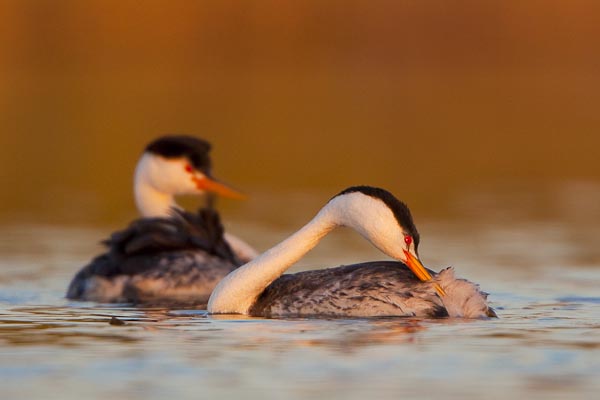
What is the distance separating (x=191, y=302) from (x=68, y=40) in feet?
118

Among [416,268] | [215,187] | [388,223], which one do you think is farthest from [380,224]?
[215,187]

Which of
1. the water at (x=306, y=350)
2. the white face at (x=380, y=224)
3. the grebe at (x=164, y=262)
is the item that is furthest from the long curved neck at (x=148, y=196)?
the white face at (x=380, y=224)

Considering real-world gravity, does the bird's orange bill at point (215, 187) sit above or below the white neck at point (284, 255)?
above

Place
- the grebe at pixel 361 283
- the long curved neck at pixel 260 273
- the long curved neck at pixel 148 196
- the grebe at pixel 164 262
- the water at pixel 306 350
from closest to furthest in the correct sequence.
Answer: the water at pixel 306 350 → the grebe at pixel 361 283 → the long curved neck at pixel 260 273 → the grebe at pixel 164 262 → the long curved neck at pixel 148 196

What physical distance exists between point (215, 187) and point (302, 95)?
84.4 feet

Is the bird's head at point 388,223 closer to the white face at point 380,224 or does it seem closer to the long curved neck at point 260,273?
the white face at point 380,224

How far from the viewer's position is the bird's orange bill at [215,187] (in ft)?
55.2

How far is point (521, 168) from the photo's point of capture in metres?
25.7

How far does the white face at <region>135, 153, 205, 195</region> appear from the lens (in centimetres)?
1667

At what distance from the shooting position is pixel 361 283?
1188 cm

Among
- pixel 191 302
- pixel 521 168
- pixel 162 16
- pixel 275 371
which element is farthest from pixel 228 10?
pixel 275 371

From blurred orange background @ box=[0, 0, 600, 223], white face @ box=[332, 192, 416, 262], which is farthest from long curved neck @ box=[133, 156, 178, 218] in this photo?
white face @ box=[332, 192, 416, 262]

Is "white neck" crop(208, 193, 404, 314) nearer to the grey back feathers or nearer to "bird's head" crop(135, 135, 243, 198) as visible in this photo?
the grey back feathers

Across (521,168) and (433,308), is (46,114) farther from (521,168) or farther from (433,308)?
(433,308)
